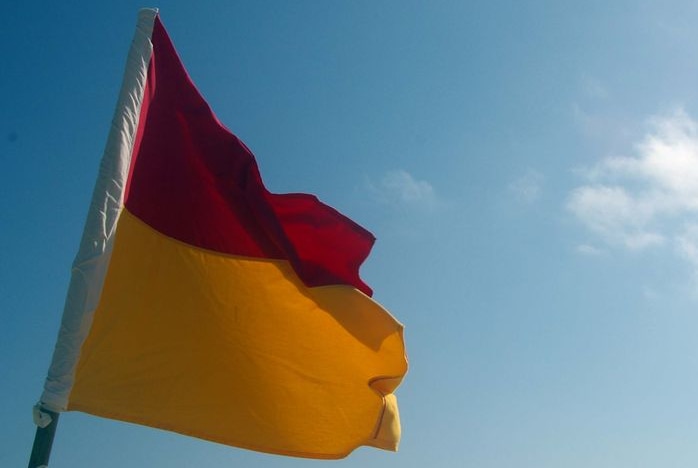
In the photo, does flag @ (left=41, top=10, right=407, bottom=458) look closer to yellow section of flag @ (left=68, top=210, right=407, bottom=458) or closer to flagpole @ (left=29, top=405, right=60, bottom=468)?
yellow section of flag @ (left=68, top=210, right=407, bottom=458)

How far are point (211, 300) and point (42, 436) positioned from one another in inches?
115

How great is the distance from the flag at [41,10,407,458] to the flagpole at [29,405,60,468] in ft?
1.50

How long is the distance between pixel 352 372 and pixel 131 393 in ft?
9.79

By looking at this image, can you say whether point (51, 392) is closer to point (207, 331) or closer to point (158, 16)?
point (207, 331)

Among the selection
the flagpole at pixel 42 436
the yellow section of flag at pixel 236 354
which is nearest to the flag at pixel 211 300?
the yellow section of flag at pixel 236 354

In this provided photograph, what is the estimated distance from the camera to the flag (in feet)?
28.6

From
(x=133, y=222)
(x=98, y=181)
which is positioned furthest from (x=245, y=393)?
(x=98, y=181)

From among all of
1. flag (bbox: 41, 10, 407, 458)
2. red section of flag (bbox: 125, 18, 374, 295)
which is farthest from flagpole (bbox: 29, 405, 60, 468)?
red section of flag (bbox: 125, 18, 374, 295)

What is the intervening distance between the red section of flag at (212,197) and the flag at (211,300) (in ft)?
0.05

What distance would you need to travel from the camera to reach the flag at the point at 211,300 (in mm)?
8727

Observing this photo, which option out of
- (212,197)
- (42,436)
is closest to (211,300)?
(212,197)

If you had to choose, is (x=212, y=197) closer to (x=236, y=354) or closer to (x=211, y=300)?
(x=211, y=300)

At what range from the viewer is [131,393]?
8938 mm

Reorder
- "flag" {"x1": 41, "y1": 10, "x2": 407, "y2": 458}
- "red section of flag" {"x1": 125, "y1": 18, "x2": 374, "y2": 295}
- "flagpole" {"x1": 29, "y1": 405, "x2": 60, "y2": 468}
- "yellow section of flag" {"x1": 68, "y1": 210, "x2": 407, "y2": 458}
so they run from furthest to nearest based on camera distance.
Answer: "red section of flag" {"x1": 125, "y1": 18, "x2": 374, "y2": 295}
"yellow section of flag" {"x1": 68, "y1": 210, "x2": 407, "y2": 458}
"flag" {"x1": 41, "y1": 10, "x2": 407, "y2": 458}
"flagpole" {"x1": 29, "y1": 405, "x2": 60, "y2": 468}
